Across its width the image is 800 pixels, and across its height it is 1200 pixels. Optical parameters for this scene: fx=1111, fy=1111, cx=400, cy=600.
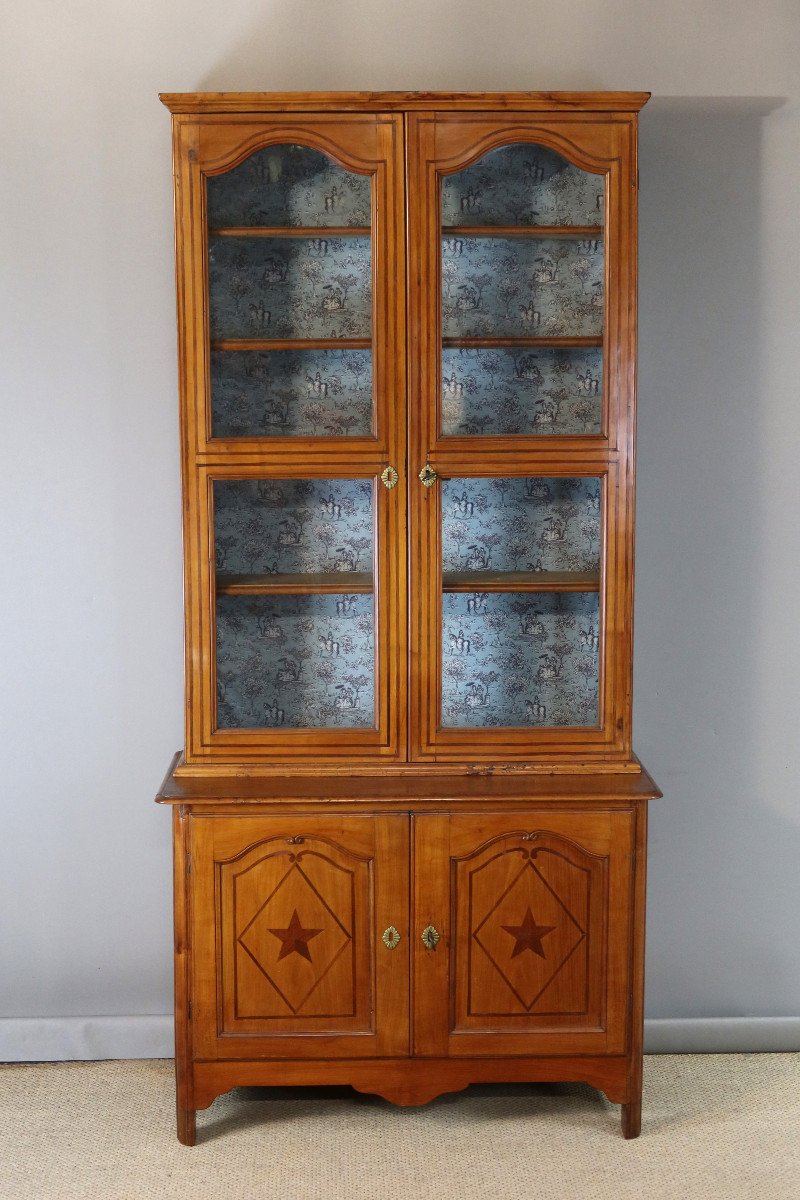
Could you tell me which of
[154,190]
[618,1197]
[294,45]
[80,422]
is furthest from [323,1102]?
[294,45]

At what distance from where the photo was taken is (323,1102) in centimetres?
246

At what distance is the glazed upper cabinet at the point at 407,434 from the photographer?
86.6 inches

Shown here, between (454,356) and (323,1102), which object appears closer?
(454,356)

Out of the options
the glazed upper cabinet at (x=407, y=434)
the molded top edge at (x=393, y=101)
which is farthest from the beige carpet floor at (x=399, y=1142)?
the molded top edge at (x=393, y=101)

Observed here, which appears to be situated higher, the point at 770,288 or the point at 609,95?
the point at 609,95

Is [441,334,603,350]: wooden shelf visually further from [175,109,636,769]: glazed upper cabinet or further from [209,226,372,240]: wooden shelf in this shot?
[209,226,372,240]: wooden shelf

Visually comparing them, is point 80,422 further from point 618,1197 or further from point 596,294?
point 618,1197

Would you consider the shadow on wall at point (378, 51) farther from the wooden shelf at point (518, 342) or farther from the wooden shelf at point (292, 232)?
the wooden shelf at point (518, 342)

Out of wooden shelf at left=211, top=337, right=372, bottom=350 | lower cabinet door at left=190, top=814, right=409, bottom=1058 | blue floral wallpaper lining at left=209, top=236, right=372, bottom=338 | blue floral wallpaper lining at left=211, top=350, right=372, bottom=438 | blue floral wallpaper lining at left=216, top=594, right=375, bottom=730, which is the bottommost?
lower cabinet door at left=190, top=814, right=409, bottom=1058

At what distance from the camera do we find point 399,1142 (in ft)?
7.57

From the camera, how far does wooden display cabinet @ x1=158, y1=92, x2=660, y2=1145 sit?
2207mm

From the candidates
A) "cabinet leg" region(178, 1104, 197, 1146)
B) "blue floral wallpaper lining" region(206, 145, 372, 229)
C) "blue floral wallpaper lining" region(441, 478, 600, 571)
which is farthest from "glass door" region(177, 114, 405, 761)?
"cabinet leg" region(178, 1104, 197, 1146)

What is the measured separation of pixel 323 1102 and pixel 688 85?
7.94 ft

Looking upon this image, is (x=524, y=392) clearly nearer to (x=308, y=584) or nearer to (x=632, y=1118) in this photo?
(x=308, y=584)
